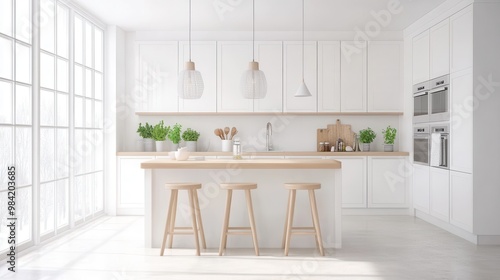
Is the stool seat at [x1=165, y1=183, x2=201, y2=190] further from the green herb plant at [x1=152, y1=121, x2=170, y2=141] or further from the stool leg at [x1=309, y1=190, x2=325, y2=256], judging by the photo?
the green herb plant at [x1=152, y1=121, x2=170, y2=141]

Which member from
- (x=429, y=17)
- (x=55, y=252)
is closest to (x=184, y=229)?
(x=55, y=252)

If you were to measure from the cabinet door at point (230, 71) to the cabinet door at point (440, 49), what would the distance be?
8.65 feet

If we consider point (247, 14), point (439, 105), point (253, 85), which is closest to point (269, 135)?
point (247, 14)

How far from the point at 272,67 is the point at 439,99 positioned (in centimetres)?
257

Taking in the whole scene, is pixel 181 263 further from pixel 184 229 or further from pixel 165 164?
pixel 165 164

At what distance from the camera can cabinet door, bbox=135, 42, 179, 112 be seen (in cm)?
765

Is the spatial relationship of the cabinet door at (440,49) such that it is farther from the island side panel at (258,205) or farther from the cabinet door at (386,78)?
the island side panel at (258,205)

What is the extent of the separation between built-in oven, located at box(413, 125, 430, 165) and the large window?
Result: 446 centimetres

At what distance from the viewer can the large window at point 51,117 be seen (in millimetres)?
4648

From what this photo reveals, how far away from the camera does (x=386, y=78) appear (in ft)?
25.3

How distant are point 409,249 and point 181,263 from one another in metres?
2.30

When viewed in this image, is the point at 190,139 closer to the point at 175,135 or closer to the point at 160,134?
the point at 175,135

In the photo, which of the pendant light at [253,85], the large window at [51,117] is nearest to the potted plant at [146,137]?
the large window at [51,117]

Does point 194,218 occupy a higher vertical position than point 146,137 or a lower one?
lower
